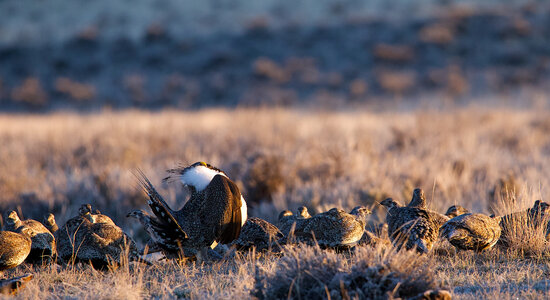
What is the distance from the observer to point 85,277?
3.98 metres

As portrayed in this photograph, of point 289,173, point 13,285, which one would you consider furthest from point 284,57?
point 13,285

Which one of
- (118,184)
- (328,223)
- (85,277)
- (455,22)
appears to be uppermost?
(455,22)

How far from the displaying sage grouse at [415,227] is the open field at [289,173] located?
0.14 meters

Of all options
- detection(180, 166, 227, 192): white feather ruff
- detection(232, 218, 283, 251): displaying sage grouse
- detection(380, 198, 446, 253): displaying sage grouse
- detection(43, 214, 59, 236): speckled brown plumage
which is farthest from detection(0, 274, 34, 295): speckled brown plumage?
detection(380, 198, 446, 253): displaying sage grouse

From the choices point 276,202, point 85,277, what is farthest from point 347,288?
point 276,202

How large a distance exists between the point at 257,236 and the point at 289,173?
4415mm

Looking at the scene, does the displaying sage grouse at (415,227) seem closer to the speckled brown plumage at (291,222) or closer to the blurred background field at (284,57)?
the speckled brown plumage at (291,222)

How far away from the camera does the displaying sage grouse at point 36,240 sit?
169 inches

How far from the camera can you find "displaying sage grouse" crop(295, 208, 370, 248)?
4.38 m

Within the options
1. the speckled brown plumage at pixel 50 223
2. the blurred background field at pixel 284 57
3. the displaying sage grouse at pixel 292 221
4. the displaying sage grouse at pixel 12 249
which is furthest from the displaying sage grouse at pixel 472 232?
the blurred background field at pixel 284 57

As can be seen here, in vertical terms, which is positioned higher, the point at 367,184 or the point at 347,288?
the point at 347,288

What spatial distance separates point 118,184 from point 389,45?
2657 centimetres

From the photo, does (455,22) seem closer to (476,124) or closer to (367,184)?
(476,124)

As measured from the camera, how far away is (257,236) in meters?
4.61
